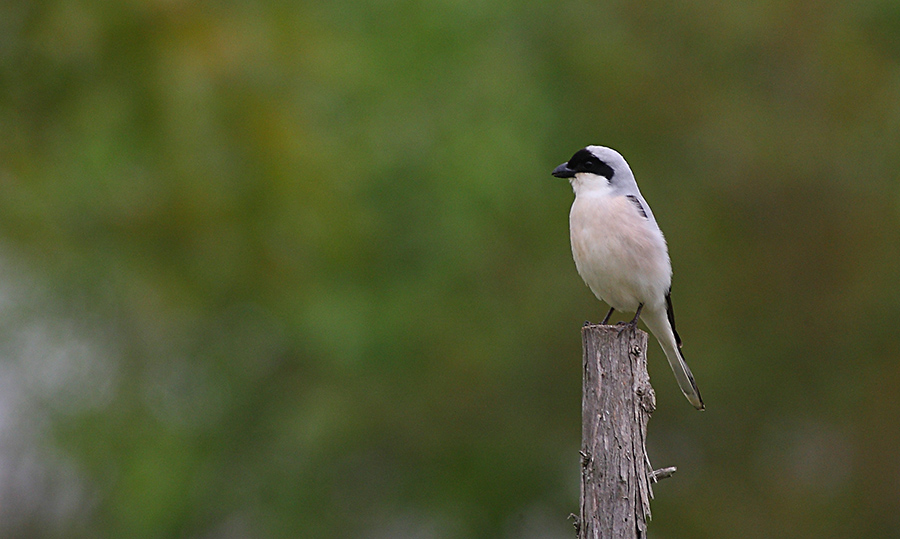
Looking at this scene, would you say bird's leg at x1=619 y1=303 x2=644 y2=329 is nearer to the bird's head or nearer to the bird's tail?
the bird's tail

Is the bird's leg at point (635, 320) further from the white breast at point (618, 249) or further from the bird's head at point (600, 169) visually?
the bird's head at point (600, 169)

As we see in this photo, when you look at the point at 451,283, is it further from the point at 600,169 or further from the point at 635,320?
the point at 635,320

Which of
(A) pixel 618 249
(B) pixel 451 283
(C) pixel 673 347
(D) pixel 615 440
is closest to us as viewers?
(D) pixel 615 440

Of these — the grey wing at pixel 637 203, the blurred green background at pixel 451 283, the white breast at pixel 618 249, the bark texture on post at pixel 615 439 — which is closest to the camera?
the bark texture on post at pixel 615 439

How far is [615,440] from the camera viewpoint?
175 inches

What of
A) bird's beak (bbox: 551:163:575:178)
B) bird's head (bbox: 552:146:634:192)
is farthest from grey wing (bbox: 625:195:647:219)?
bird's beak (bbox: 551:163:575:178)

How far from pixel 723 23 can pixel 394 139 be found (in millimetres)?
4004

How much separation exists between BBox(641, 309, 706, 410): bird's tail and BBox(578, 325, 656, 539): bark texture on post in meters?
1.33

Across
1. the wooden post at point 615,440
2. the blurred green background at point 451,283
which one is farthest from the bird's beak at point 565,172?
the blurred green background at point 451,283

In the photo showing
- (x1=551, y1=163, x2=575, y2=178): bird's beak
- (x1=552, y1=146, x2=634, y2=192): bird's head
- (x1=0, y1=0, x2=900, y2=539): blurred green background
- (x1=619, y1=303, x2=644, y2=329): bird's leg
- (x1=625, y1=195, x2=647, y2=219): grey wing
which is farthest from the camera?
(x1=0, y1=0, x2=900, y2=539): blurred green background

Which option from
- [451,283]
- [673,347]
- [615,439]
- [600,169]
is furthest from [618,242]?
[451,283]

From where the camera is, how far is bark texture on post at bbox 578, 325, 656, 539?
438 cm

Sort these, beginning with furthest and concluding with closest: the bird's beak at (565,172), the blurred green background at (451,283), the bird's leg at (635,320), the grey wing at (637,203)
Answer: the blurred green background at (451,283) → the bird's beak at (565,172) → the grey wing at (637,203) → the bird's leg at (635,320)

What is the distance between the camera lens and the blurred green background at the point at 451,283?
9.98 metres
